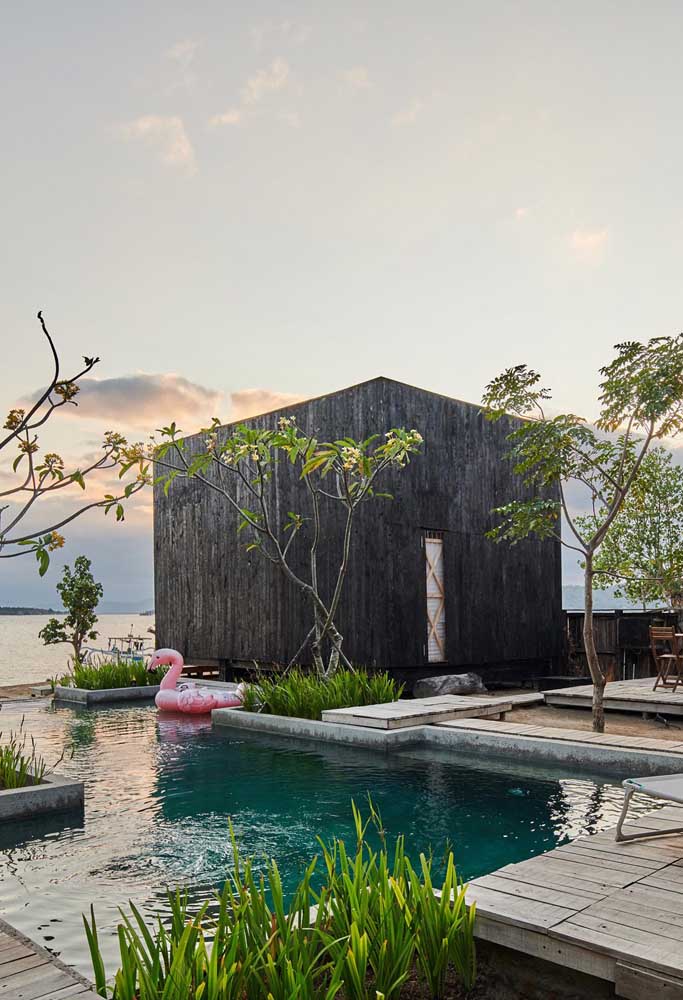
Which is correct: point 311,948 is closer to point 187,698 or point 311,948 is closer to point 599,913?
point 599,913

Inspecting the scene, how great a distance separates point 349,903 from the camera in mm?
3104

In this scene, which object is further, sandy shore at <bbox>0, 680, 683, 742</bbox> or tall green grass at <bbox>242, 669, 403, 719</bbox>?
tall green grass at <bbox>242, 669, 403, 719</bbox>

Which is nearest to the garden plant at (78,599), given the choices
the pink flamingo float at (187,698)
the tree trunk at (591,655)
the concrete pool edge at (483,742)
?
the pink flamingo float at (187,698)

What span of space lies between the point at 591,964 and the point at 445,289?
37.2 ft

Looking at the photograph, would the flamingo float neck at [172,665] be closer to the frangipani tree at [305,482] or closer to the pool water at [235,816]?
the frangipani tree at [305,482]

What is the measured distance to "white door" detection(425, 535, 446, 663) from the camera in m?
→ 14.6

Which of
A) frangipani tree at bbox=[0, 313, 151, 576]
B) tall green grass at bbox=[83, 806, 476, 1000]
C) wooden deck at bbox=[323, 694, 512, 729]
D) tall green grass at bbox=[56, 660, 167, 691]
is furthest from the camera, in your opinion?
tall green grass at bbox=[56, 660, 167, 691]

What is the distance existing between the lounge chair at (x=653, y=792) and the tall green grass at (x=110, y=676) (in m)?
11.5

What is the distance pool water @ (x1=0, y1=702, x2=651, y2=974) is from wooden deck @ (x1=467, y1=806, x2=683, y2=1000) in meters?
1.29

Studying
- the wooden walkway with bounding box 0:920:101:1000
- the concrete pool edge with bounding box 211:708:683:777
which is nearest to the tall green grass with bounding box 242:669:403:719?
the concrete pool edge with bounding box 211:708:683:777

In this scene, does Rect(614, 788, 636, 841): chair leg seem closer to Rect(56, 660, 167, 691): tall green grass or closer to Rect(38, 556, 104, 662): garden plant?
Rect(56, 660, 167, 691): tall green grass

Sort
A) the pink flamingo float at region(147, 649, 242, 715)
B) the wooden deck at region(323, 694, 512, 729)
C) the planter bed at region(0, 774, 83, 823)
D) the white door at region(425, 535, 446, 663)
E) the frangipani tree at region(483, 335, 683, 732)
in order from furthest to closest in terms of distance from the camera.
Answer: the white door at region(425, 535, 446, 663), the pink flamingo float at region(147, 649, 242, 715), the wooden deck at region(323, 694, 512, 729), the frangipani tree at region(483, 335, 683, 732), the planter bed at region(0, 774, 83, 823)

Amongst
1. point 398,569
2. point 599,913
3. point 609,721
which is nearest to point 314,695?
point 609,721

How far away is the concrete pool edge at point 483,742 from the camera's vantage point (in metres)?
7.38
